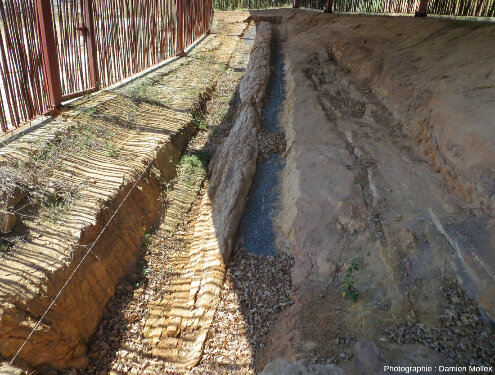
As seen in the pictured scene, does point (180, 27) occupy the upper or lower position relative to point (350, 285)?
upper

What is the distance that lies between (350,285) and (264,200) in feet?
6.45

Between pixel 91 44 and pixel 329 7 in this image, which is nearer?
pixel 91 44

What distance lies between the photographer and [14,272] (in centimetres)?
307

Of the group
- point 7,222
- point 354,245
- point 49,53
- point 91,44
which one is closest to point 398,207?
point 354,245

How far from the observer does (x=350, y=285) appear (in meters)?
3.02

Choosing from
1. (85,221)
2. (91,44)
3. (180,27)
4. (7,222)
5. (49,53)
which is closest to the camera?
(7,222)

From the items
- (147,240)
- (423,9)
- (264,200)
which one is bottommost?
(147,240)

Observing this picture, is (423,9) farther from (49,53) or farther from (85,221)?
(85,221)

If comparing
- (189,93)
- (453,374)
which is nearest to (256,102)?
(189,93)

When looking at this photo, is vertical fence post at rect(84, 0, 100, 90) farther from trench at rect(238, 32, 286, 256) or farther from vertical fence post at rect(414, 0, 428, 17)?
vertical fence post at rect(414, 0, 428, 17)

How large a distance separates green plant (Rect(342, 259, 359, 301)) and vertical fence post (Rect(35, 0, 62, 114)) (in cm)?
451

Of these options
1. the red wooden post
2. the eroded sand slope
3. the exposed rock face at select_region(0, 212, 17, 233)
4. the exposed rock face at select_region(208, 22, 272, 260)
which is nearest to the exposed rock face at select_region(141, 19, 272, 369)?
the exposed rock face at select_region(208, 22, 272, 260)

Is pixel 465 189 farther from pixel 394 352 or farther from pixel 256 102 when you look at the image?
pixel 256 102

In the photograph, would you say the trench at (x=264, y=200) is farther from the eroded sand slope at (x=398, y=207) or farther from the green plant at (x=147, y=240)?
the green plant at (x=147, y=240)
